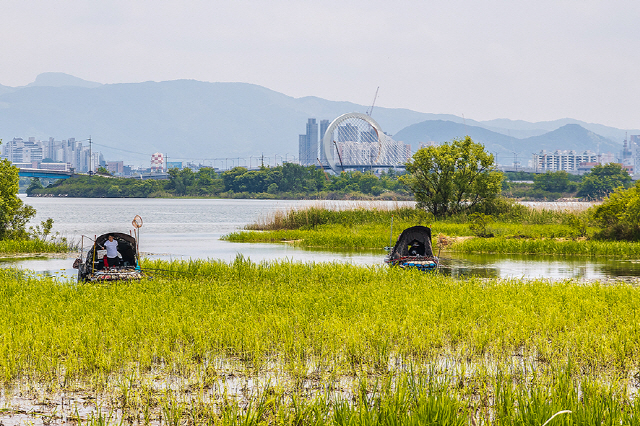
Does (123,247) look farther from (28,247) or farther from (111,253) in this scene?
(28,247)

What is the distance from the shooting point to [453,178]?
47.8m

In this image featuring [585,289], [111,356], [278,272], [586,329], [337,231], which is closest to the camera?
[111,356]

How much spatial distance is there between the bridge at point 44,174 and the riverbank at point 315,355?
124 meters

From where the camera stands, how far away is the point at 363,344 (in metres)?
9.74

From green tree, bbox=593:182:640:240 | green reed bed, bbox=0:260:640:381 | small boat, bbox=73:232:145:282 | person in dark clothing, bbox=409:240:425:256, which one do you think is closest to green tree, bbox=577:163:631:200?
green tree, bbox=593:182:640:240

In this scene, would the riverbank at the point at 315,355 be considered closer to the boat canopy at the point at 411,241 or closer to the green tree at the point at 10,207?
the boat canopy at the point at 411,241

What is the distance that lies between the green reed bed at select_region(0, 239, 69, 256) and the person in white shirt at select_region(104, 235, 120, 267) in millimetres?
13354

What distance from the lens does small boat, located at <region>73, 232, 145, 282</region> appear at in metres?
17.1

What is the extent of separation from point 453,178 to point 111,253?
34.0 m

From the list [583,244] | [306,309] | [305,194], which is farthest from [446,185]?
[305,194]

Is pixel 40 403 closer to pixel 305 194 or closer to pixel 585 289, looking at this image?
pixel 585 289

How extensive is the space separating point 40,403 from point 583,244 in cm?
2891

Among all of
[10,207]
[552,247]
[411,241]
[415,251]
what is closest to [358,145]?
[552,247]

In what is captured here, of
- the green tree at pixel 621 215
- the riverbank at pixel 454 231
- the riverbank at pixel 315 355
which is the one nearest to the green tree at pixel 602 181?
the riverbank at pixel 454 231
